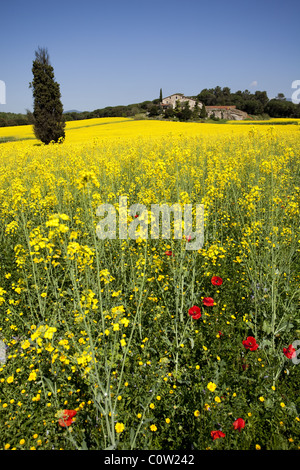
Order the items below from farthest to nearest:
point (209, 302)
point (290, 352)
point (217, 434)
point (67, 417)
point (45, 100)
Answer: point (45, 100) → point (209, 302) → point (290, 352) → point (67, 417) → point (217, 434)

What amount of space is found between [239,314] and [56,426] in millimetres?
1982

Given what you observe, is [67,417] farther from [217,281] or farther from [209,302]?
[217,281]

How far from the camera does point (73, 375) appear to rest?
232 centimetres

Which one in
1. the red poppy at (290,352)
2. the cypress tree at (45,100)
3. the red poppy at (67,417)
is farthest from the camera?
the cypress tree at (45,100)

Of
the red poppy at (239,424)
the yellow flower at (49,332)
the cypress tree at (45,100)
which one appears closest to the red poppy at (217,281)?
the red poppy at (239,424)

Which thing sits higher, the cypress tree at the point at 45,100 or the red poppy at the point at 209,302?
the cypress tree at the point at 45,100

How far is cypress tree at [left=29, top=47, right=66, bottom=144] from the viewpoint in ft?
69.9

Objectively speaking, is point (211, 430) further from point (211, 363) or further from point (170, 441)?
point (211, 363)

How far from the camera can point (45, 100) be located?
21469 mm

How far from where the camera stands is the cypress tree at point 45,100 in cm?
2131

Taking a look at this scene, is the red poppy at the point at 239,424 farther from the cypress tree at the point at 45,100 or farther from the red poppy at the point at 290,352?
A: the cypress tree at the point at 45,100

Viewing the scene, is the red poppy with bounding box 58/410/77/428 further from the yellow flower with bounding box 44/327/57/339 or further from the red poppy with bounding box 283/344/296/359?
the red poppy with bounding box 283/344/296/359

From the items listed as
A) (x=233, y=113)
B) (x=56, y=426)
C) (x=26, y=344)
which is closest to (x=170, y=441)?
(x=56, y=426)

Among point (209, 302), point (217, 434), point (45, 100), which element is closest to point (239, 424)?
point (217, 434)
